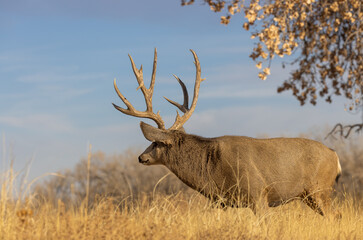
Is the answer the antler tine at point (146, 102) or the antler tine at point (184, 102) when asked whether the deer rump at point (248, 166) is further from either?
the antler tine at point (184, 102)

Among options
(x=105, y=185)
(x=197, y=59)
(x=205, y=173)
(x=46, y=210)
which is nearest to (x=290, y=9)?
(x=197, y=59)

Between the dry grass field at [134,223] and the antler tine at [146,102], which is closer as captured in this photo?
the dry grass field at [134,223]

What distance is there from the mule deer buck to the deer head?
0.02 metres

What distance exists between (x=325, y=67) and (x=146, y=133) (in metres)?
7.39

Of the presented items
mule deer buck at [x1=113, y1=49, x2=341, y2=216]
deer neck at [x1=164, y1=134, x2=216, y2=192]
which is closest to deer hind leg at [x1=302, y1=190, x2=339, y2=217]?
mule deer buck at [x1=113, y1=49, x2=341, y2=216]

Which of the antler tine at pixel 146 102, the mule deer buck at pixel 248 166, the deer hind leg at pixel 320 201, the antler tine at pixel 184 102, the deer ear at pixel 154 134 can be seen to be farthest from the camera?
the antler tine at pixel 184 102

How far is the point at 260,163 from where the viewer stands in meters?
7.59

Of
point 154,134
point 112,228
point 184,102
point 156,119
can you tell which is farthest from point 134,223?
point 184,102

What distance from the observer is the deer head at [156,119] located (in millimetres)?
7781

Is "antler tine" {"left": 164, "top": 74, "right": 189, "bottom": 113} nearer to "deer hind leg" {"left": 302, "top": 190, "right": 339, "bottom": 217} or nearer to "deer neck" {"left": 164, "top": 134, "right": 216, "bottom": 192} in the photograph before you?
"deer neck" {"left": 164, "top": 134, "right": 216, "bottom": 192}

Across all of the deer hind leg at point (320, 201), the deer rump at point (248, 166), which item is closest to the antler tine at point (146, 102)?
the deer rump at point (248, 166)

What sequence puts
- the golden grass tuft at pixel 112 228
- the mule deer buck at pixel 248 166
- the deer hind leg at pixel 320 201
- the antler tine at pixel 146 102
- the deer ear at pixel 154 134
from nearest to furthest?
the golden grass tuft at pixel 112 228, the mule deer buck at pixel 248 166, the deer ear at pixel 154 134, the deer hind leg at pixel 320 201, the antler tine at pixel 146 102

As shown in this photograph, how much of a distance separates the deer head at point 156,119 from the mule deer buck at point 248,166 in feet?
0.05

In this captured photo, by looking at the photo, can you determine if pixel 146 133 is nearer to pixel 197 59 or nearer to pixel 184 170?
pixel 184 170
